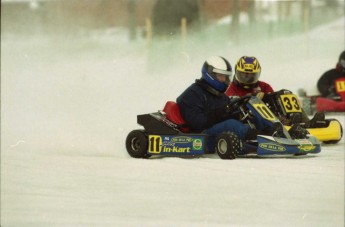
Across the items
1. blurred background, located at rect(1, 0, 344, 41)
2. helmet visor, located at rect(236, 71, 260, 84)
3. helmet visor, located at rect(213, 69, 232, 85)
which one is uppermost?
blurred background, located at rect(1, 0, 344, 41)

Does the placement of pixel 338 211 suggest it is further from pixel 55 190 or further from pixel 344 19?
pixel 344 19

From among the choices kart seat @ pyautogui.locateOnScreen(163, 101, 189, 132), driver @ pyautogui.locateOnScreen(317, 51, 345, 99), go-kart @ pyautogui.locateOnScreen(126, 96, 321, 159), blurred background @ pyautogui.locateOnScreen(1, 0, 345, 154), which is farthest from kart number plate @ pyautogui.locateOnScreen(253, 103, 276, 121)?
driver @ pyautogui.locateOnScreen(317, 51, 345, 99)

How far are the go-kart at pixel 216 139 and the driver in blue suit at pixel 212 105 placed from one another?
0.05 meters

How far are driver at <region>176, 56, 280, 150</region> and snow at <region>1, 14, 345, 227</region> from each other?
0.30ft

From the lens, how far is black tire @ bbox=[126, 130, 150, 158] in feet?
25.7

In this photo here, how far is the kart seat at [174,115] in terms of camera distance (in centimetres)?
731

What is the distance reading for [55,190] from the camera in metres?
7.46

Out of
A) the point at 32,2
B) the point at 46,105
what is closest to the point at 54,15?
the point at 32,2

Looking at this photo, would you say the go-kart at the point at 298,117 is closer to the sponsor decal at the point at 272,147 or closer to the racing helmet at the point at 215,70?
the sponsor decal at the point at 272,147

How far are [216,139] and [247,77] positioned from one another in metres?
1.14

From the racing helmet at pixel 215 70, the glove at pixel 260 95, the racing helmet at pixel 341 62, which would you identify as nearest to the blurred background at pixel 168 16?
the racing helmet at pixel 215 70

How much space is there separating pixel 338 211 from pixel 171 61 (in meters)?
1.37

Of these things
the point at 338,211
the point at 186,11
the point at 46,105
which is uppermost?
the point at 186,11

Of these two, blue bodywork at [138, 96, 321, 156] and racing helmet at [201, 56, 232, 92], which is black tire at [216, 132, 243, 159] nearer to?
blue bodywork at [138, 96, 321, 156]
